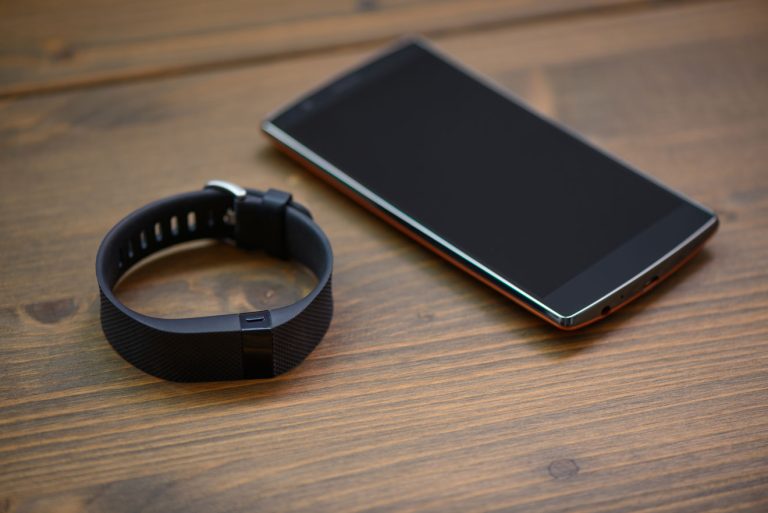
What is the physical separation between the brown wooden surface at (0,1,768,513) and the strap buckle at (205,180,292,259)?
21 mm

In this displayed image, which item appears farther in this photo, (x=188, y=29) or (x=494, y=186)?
(x=188, y=29)

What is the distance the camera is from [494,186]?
0.82 m

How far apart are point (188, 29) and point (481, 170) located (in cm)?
36

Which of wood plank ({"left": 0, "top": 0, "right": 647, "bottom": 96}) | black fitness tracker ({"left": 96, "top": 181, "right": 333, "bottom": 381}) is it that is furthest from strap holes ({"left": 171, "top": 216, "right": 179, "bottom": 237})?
wood plank ({"left": 0, "top": 0, "right": 647, "bottom": 96})

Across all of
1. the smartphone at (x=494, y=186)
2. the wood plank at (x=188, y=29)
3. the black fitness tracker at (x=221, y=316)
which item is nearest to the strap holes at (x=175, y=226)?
the black fitness tracker at (x=221, y=316)

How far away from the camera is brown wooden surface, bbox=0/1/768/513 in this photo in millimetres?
667

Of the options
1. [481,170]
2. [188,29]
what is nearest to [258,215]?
[481,170]

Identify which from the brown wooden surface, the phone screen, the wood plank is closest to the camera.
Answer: the brown wooden surface

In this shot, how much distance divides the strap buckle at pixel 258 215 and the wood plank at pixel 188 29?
0.77 feet

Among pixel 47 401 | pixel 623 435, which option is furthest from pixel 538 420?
pixel 47 401

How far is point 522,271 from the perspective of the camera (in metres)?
0.76

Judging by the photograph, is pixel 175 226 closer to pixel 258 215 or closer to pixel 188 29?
pixel 258 215

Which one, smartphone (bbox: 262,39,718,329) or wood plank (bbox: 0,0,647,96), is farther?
Result: wood plank (bbox: 0,0,647,96)

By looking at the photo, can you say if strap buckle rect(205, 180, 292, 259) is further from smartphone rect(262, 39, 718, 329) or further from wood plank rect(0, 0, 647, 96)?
wood plank rect(0, 0, 647, 96)
